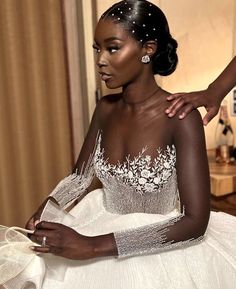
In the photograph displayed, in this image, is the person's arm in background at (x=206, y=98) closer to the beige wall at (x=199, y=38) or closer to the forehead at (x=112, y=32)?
the forehead at (x=112, y=32)

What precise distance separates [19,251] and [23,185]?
3.23 feet

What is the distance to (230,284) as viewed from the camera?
96 cm

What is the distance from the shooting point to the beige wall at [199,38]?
1.86 m

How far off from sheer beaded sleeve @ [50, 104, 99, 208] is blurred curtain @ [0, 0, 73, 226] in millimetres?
647

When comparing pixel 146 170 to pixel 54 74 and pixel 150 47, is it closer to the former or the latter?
pixel 150 47

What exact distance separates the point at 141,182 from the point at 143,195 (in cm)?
5

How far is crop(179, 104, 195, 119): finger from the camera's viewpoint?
961mm

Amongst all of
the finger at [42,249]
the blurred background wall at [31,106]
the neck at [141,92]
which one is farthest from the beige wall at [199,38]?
the finger at [42,249]

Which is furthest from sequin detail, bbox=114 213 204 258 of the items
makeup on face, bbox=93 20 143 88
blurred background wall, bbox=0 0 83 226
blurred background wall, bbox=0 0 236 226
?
blurred background wall, bbox=0 0 83 226

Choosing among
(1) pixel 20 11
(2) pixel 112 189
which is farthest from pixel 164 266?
(1) pixel 20 11

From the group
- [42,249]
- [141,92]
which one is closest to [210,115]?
[141,92]

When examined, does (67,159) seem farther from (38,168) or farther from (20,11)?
(20,11)

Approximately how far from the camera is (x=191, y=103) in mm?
989

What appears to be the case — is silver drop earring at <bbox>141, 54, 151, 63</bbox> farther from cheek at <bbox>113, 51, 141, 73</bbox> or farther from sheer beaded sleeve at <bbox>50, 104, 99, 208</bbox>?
Result: sheer beaded sleeve at <bbox>50, 104, 99, 208</bbox>
